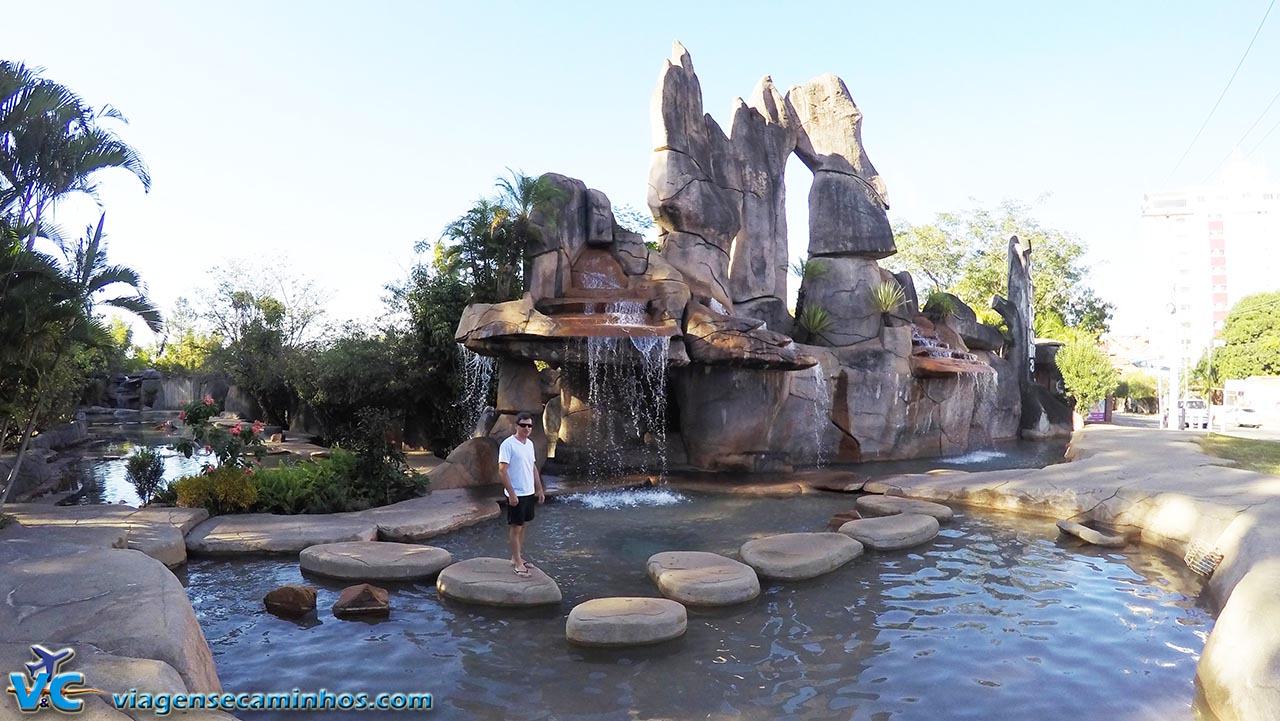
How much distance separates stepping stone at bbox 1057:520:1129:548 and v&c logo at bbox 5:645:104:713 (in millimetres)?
9224

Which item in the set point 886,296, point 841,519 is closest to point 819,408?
point 886,296

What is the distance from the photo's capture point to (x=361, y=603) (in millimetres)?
6359

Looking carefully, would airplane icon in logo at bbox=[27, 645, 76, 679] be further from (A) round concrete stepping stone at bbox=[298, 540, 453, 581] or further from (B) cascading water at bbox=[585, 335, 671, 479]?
(B) cascading water at bbox=[585, 335, 671, 479]

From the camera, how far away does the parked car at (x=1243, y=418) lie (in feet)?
88.5

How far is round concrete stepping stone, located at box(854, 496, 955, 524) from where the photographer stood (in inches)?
407

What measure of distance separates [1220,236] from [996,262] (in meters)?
48.0

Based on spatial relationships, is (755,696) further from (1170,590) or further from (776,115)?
(776,115)

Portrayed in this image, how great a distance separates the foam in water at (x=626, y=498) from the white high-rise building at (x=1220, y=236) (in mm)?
66217

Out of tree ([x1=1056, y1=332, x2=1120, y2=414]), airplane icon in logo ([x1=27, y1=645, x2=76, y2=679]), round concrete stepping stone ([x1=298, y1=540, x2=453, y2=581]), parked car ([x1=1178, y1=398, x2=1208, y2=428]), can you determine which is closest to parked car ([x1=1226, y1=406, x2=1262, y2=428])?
parked car ([x1=1178, y1=398, x2=1208, y2=428])

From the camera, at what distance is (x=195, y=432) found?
34.3ft

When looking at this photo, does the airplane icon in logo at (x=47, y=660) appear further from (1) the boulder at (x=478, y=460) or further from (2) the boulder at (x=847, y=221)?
(2) the boulder at (x=847, y=221)

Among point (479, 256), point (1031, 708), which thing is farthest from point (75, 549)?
point (479, 256)

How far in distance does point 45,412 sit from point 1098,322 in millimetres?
43363

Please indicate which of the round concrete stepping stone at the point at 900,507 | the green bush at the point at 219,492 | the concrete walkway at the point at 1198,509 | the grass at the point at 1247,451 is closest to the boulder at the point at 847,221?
the concrete walkway at the point at 1198,509
